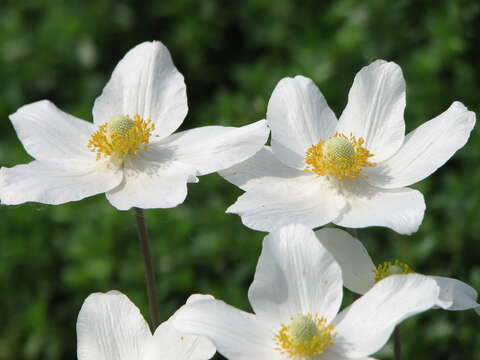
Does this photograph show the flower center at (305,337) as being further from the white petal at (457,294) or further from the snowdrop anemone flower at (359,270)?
the white petal at (457,294)

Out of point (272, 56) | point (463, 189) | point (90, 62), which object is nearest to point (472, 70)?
A: point (463, 189)

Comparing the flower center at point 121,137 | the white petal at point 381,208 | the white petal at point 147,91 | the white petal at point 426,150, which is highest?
the white petal at point 147,91

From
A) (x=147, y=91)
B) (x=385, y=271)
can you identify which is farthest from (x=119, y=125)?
(x=385, y=271)

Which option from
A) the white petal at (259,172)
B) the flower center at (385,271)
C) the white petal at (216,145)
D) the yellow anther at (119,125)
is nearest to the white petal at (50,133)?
the yellow anther at (119,125)

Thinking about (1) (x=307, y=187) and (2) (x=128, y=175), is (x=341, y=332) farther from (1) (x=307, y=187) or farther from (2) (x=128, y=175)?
(2) (x=128, y=175)

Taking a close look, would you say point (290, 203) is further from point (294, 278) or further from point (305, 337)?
point (305, 337)

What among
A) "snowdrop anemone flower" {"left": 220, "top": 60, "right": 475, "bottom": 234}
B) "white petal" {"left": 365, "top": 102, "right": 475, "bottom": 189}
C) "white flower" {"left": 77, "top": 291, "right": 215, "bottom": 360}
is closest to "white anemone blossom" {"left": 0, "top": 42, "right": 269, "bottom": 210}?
"snowdrop anemone flower" {"left": 220, "top": 60, "right": 475, "bottom": 234}

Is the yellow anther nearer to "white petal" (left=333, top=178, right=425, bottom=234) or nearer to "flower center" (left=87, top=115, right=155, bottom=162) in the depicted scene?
"flower center" (left=87, top=115, right=155, bottom=162)
